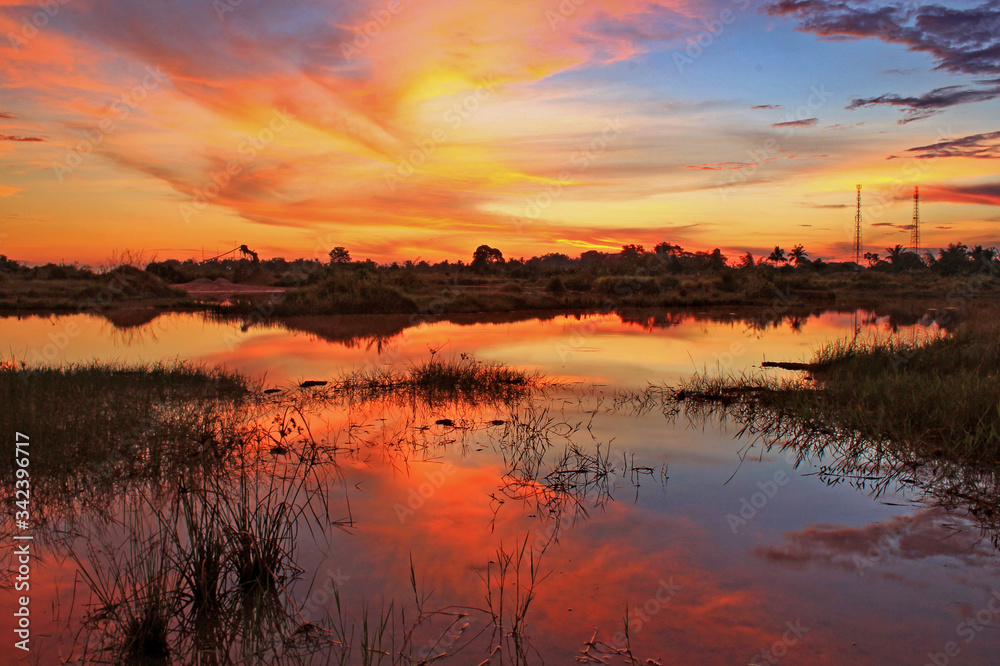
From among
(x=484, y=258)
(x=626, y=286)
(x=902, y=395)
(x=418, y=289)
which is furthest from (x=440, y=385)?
(x=484, y=258)

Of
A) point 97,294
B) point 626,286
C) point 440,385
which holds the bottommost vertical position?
point 440,385

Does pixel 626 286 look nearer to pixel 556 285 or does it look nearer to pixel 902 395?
pixel 556 285

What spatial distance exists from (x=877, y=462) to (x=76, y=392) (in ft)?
31.0

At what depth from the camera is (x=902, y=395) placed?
23.7 feet

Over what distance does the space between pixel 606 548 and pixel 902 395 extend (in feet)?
16.8

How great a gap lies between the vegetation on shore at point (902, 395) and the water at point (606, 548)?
0.78m

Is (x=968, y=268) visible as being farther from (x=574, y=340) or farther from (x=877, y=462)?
(x=877, y=462)

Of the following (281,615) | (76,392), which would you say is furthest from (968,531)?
(76,392)

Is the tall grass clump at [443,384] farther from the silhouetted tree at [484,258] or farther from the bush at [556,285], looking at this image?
the silhouetted tree at [484,258]

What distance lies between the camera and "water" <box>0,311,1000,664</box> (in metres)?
3.25

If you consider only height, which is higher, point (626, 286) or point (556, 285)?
point (556, 285)

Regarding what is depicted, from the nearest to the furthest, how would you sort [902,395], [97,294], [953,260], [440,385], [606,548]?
[606,548] < [902,395] < [440,385] < [97,294] < [953,260]

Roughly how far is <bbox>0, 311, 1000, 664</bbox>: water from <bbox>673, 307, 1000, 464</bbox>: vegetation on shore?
78cm

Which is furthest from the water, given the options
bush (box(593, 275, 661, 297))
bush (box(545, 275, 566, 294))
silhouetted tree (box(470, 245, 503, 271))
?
silhouetted tree (box(470, 245, 503, 271))
